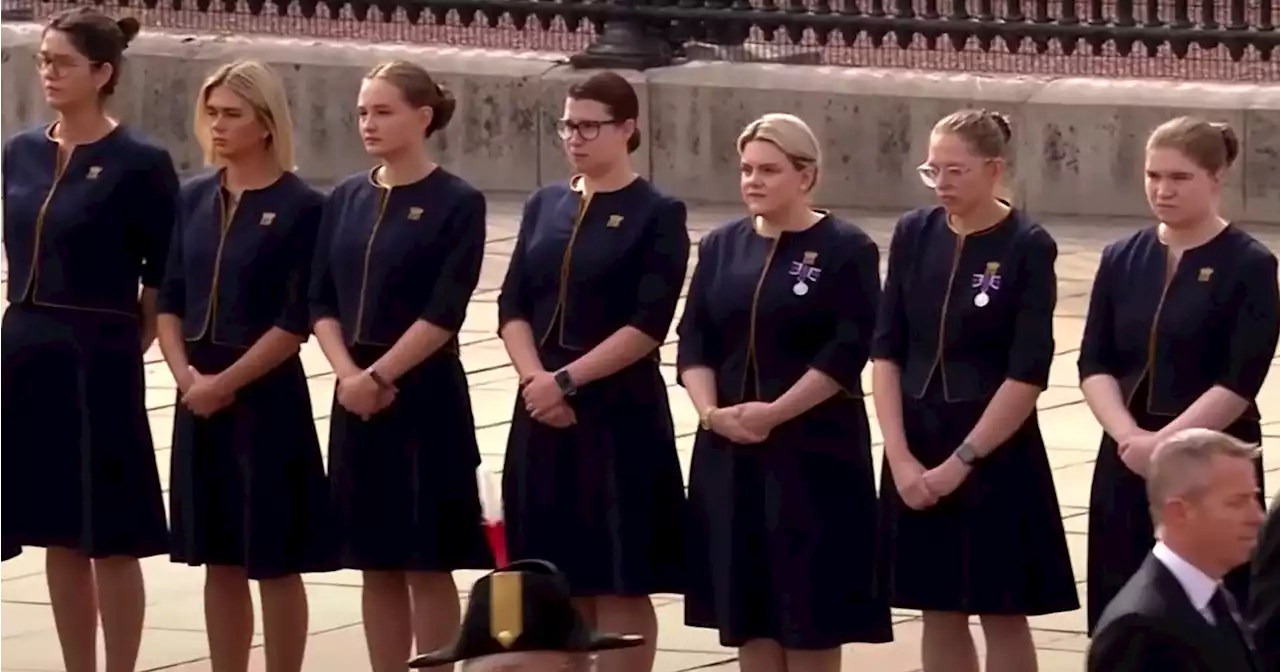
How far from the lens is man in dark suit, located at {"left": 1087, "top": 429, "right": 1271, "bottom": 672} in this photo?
588cm

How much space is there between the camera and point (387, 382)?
28.8 feet

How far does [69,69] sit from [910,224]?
2.37 m

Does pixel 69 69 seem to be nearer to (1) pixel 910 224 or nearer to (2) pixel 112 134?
(2) pixel 112 134

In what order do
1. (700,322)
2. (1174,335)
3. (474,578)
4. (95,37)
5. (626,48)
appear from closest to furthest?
(1174,335), (700,322), (95,37), (474,578), (626,48)

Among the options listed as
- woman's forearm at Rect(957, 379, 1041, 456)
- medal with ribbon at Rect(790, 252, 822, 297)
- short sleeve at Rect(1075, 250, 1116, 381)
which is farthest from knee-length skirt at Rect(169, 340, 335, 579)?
short sleeve at Rect(1075, 250, 1116, 381)

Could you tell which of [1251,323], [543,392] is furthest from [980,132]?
[543,392]

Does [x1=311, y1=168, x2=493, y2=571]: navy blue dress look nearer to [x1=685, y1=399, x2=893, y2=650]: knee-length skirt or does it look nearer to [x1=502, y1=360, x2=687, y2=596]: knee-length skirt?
[x1=502, y1=360, x2=687, y2=596]: knee-length skirt

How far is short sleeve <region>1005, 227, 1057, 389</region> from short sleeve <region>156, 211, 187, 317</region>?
2259 millimetres

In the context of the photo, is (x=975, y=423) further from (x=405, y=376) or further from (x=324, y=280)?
(x=324, y=280)

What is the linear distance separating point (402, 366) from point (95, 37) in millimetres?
1302

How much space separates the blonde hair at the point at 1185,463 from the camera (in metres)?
6.00

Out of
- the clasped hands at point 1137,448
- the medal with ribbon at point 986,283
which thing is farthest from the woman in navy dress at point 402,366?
the clasped hands at point 1137,448

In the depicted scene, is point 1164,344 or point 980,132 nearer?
point 1164,344

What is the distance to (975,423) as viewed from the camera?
329 inches
